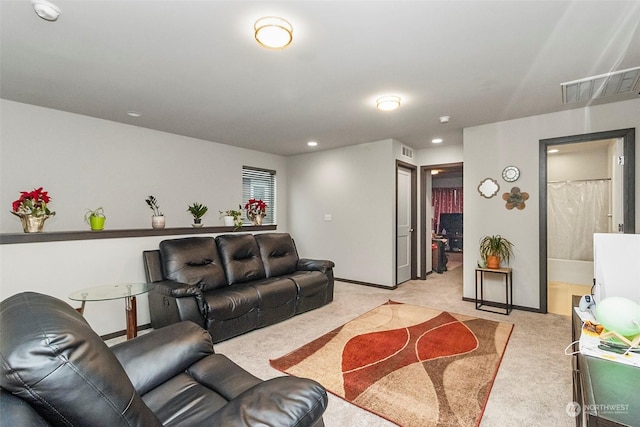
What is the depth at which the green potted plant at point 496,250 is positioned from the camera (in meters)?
3.96

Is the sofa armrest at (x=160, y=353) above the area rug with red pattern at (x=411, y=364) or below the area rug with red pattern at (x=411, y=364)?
above

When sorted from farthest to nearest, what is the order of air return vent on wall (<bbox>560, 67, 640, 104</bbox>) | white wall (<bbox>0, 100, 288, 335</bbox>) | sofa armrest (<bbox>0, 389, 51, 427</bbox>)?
white wall (<bbox>0, 100, 288, 335</bbox>)
air return vent on wall (<bbox>560, 67, 640, 104</bbox>)
sofa armrest (<bbox>0, 389, 51, 427</bbox>)

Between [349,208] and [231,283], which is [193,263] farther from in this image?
[349,208]

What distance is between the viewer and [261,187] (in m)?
6.11

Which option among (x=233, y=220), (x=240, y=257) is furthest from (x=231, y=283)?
(x=233, y=220)

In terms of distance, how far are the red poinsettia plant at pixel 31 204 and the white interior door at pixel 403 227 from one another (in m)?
4.58

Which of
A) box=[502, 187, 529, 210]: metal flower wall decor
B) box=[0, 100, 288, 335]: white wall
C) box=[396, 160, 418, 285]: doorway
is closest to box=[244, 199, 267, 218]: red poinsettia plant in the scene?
box=[0, 100, 288, 335]: white wall

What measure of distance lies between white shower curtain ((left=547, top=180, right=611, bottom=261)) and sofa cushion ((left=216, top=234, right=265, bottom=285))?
5308 mm

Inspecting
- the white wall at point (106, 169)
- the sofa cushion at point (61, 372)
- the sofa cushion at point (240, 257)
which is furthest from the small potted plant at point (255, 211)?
the sofa cushion at point (61, 372)

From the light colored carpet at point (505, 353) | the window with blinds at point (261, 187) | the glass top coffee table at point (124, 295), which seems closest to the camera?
the light colored carpet at point (505, 353)

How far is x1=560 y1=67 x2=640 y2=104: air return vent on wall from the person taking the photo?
8.65 feet

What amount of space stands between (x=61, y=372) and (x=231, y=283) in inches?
114

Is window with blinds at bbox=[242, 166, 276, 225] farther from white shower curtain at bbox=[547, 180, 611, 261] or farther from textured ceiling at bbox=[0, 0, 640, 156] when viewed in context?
white shower curtain at bbox=[547, 180, 611, 261]

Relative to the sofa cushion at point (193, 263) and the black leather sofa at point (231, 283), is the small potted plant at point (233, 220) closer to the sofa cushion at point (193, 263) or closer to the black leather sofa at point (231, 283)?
the black leather sofa at point (231, 283)
